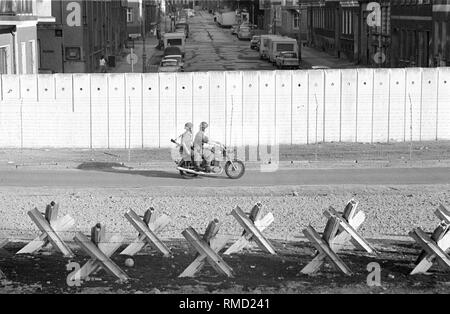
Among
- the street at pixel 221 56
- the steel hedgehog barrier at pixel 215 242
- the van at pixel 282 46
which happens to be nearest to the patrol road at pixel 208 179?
the steel hedgehog barrier at pixel 215 242

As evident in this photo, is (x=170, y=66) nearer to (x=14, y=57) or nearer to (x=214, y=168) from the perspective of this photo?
(x=14, y=57)

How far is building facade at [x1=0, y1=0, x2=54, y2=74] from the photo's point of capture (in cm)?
3722

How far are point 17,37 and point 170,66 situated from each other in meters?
19.7

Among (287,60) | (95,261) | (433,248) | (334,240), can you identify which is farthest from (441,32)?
(95,261)

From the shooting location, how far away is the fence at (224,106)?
30.5 meters

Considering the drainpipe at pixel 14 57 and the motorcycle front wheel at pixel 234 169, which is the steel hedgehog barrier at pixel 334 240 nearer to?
the motorcycle front wheel at pixel 234 169

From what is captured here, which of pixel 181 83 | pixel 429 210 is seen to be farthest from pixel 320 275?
pixel 181 83

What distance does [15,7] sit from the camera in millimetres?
38000

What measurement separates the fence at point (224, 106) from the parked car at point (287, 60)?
109ft

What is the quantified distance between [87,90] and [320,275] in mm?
17070

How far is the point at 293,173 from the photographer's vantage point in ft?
82.2

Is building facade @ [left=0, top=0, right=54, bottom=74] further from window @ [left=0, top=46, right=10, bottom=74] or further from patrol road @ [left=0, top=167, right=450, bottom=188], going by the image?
patrol road @ [left=0, top=167, right=450, bottom=188]

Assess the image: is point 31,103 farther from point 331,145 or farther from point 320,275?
point 320,275

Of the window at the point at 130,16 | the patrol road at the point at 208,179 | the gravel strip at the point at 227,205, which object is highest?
the window at the point at 130,16
